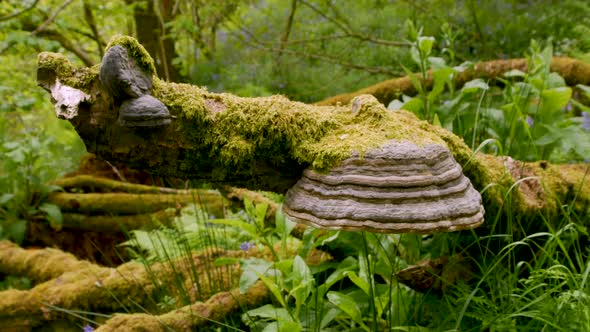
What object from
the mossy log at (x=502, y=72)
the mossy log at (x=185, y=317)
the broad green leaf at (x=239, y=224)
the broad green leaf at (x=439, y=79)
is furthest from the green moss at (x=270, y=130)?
the mossy log at (x=502, y=72)

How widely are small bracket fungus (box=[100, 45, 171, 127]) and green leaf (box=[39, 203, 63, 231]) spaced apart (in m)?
3.93

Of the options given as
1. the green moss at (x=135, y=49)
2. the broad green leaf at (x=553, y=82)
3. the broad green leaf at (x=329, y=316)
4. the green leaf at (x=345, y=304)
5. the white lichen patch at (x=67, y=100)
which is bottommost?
the broad green leaf at (x=329, y=316)

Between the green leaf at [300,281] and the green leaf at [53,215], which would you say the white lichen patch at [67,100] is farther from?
the green leaf at [53,215]

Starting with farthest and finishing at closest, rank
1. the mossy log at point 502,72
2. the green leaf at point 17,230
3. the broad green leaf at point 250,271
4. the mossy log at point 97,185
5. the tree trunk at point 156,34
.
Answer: the tree trunk at point 156,34 → the mossy log at point 97,185 → the green leaf at point 17,230 → the mossy log at point 502,72 → the broad green leaf at point 250,271

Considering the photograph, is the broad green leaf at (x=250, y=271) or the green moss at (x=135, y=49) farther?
the broad green leaf at (x=250, y=271)

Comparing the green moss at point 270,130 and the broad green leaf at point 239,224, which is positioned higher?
the green moss at point 270,130

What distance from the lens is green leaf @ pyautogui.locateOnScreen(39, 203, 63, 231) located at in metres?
4.72

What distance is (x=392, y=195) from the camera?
1388 millimetres

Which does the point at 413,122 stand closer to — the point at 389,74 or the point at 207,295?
the point at 207,295

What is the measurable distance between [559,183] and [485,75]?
217 centimetres

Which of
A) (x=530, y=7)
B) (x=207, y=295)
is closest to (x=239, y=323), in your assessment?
(x=207, y=295)

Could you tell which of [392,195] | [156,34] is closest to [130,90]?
[392,195]

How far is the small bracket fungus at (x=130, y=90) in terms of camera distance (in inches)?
50.5

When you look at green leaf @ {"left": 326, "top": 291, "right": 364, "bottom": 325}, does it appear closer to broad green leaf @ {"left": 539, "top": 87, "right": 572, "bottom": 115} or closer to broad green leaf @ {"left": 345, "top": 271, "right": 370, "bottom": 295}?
broad green leaf @ {"left": 345, "top": 271, "right": 370, "bottom": 295}
